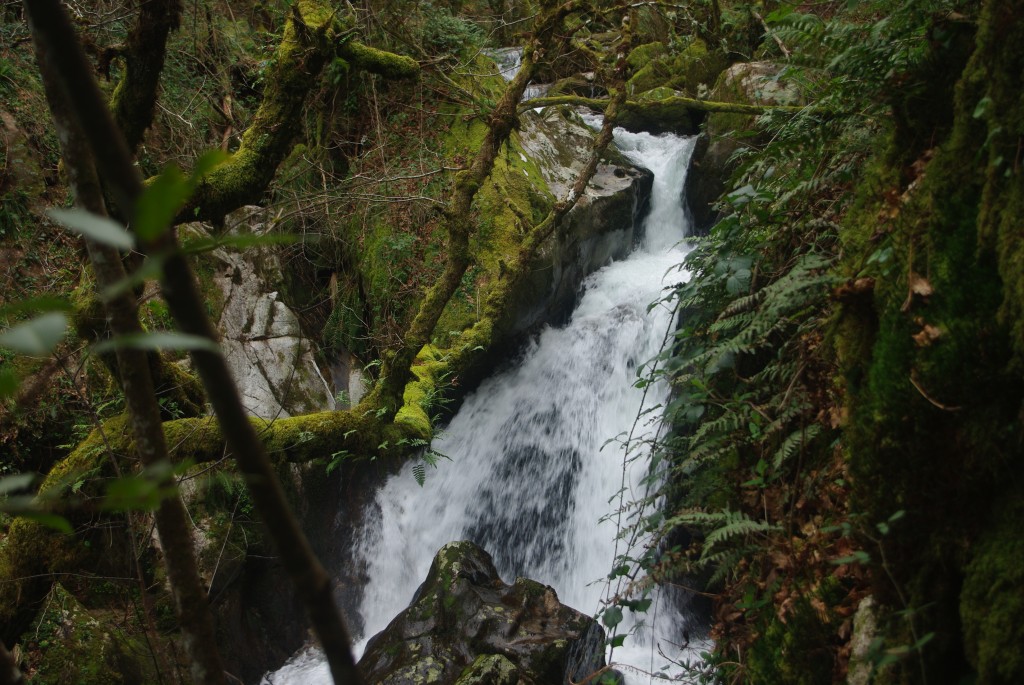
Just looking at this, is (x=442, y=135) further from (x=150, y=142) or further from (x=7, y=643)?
(x=7, y=643)

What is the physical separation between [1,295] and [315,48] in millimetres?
3739

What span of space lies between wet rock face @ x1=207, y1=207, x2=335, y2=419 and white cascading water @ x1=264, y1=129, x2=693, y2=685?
1546 millimetres

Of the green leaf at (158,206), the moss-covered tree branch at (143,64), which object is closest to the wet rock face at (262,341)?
the moss-covered tree branch at (143,64)

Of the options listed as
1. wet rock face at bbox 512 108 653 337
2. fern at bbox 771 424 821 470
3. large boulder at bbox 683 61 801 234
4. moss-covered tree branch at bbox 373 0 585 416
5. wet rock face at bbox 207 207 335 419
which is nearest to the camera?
fern at bbox 771 424 821 470

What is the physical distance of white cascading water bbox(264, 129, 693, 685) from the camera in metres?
6.15

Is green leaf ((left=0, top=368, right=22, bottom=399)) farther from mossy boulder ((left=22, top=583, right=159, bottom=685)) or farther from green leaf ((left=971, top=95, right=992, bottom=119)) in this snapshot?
mossy boulder ((left=22, top=583, right=159, bottom=685))

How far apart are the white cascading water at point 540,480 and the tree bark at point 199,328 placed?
5184 mm

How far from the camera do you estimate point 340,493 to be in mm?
6633

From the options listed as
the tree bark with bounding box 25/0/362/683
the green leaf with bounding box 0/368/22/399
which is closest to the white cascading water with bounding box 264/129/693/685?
the tree bark with bounding box 25/0/362/683

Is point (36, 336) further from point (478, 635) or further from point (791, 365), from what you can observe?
point (478, 635)

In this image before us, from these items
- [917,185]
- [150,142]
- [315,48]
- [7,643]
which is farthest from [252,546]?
[917,185]

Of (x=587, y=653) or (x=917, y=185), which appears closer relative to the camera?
(x=917, y=185)

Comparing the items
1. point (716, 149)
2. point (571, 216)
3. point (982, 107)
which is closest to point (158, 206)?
point (982, 107)

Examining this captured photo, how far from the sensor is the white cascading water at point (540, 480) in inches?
242
